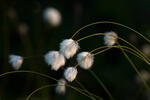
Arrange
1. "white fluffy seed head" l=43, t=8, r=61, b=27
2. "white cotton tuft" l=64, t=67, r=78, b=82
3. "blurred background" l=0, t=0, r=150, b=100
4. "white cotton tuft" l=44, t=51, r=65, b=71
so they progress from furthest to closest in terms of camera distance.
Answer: "white fluffy seed head" l=43, t=8, r=61, b=27, "blurred background" l=0, t=0, r=150, b=100, "white cotton tuft" l=44, t=51, r=65, b=71, "white cotton tuft" l=64, t=67, r=78, b=82

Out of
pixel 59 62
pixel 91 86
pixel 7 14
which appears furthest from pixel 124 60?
pixel 59 62

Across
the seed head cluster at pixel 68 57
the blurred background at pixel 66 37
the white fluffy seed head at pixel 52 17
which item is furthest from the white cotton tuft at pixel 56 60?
the white fluffy seed head at pixel 52 17

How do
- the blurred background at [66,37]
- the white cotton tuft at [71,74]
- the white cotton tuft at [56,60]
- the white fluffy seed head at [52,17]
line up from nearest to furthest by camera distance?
the white cotton tuft at [71,74]
the white cotton tuft at [56,60]
the blurred background at [66,37]
the white fluffy seed head at [52,17]

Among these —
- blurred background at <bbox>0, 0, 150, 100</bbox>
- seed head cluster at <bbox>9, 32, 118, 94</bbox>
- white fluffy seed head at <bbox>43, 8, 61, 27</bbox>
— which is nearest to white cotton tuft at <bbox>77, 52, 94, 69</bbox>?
seed head cluster at <bbox>9, 32, 118, 94</bbox>

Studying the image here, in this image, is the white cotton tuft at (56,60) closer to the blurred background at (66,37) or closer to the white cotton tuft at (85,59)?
the white cotton tuft at (85,59)

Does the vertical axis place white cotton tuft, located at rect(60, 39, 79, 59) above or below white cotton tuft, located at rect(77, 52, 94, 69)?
above

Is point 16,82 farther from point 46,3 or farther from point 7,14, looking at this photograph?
point 46,3

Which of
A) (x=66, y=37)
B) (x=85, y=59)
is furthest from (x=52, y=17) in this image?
(x=85, y=59)

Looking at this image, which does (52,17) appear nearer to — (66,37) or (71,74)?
(66,37)

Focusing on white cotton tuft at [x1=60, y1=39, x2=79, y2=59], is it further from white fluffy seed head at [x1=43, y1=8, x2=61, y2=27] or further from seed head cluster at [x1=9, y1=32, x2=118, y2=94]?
white fluffy seed head at [x1=43, y1=8, x2=61, y2=27]
